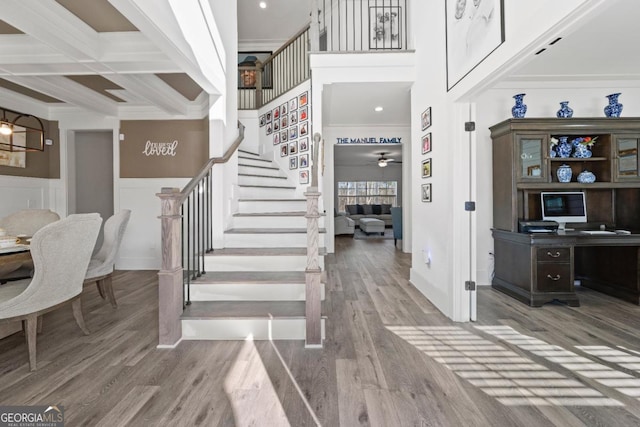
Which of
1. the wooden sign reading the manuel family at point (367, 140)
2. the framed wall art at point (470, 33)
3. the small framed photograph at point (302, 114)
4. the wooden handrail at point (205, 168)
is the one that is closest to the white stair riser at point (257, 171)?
the wooden handrail at point (205, 168)

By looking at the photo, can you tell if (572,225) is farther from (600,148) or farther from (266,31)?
(266,31)

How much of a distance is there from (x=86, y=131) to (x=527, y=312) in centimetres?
715

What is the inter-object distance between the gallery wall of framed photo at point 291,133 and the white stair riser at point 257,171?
8.6 inches

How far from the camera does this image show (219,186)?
3527mm

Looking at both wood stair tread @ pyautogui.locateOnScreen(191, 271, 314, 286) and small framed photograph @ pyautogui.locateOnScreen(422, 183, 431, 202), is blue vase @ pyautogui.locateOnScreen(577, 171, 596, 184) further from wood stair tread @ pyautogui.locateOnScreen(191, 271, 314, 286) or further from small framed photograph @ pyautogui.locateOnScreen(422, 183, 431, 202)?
wood stair tread @ pyautogui.locateOnScreen(191, 271, 314, 286)

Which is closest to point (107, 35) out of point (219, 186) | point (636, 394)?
point (219, 186)

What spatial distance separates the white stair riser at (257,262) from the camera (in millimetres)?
3176

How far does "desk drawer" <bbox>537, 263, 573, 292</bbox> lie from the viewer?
3455mm

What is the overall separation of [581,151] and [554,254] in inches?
56.4

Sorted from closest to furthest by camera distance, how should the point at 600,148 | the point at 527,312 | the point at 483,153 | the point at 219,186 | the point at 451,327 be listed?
the point at 451,327 → the point at 527,312 → the point at 219,186 → the point at 600,148 → the point at 483,153

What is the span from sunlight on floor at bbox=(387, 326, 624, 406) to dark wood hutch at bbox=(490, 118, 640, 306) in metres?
1.22

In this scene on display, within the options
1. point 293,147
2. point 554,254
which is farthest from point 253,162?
point 554,254

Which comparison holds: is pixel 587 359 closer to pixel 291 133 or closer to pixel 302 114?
pixel 302 114

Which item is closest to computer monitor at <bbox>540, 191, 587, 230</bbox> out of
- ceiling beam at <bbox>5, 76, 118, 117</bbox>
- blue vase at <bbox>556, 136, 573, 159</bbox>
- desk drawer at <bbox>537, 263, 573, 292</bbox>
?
blue vase at <bbox>556, 136, 573, 159</bbox>
